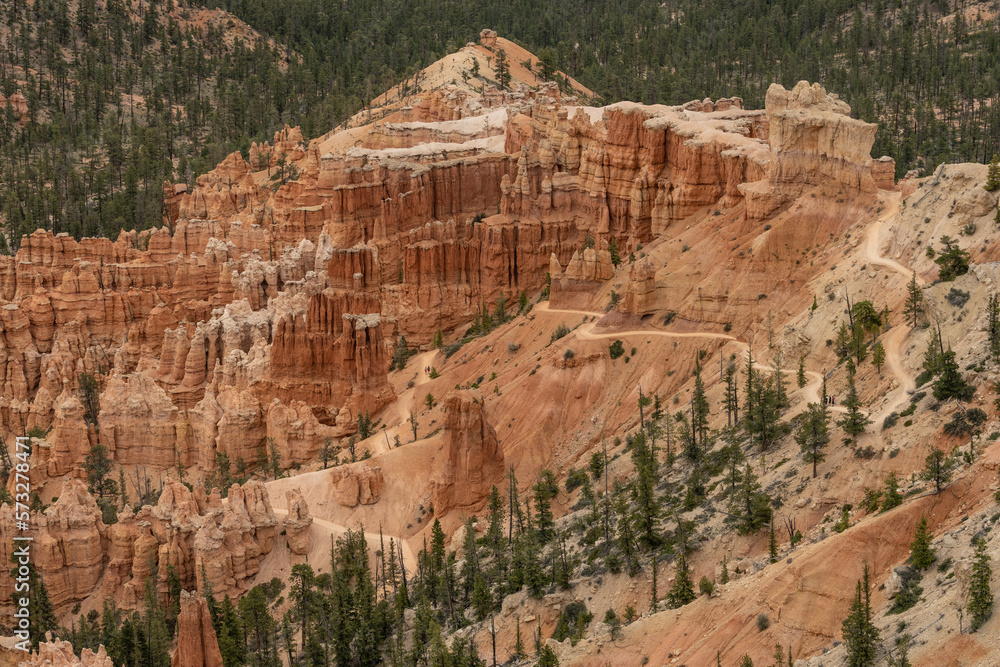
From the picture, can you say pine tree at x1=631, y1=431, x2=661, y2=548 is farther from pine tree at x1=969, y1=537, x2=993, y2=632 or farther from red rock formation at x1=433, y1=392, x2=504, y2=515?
pine tree at x1=969, y1=537, x2=993, y2=632

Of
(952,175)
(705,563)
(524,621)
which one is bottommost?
(524,621)

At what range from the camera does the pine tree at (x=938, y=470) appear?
4469 centimetres

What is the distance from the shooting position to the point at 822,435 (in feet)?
180

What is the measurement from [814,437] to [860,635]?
1536 cm

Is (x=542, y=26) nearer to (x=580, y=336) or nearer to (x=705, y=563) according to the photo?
(x=580, y=336)

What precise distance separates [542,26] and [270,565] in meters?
128

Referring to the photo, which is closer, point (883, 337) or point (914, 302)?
point (914, 302)

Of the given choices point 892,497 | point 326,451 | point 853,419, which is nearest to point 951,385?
point 853,419

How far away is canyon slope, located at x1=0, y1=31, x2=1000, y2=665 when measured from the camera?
50.6 metres

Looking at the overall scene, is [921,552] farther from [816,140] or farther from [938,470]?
[816,140]

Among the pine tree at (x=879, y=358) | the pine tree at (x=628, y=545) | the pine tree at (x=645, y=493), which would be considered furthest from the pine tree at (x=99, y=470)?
the pine tree at (x=879, y=358)

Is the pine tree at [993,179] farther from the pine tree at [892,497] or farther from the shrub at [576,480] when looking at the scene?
the shrub at [576,480]

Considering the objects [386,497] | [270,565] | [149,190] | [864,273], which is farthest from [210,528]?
[149,190]

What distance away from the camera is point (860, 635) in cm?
3944
